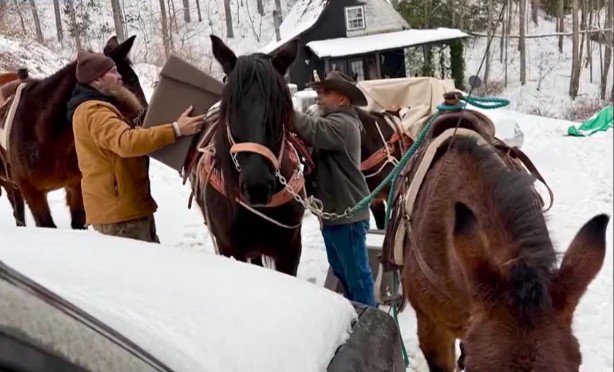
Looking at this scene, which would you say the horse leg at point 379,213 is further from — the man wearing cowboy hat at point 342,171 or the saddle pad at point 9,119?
the saddle pad at point 9,119

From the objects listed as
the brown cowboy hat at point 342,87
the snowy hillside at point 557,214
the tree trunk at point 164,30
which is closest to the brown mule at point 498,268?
the snowy hillside at point 557,214

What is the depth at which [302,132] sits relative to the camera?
11.3ft

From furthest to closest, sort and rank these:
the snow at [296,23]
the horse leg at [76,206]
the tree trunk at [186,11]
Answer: the snow at [296,23], the tree trunk at [186,11], the horse leg at [76,206]

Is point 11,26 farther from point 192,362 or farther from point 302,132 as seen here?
point 192,362

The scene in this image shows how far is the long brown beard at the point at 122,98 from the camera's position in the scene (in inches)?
135

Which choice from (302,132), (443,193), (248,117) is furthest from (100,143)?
(443,193)

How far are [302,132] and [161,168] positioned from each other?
6.81 metres

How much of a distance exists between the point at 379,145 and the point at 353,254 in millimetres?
2306

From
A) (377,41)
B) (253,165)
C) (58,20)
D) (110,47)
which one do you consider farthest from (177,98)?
(377,41)

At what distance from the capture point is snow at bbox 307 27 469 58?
24.4 meters

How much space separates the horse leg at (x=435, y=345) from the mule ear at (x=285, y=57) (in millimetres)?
1688

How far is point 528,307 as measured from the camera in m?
1.55

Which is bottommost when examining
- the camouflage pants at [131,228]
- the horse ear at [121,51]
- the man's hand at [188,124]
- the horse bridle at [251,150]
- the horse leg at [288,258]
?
the horse leg at [288,258]

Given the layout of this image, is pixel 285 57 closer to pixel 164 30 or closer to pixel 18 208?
pixel 18 208
